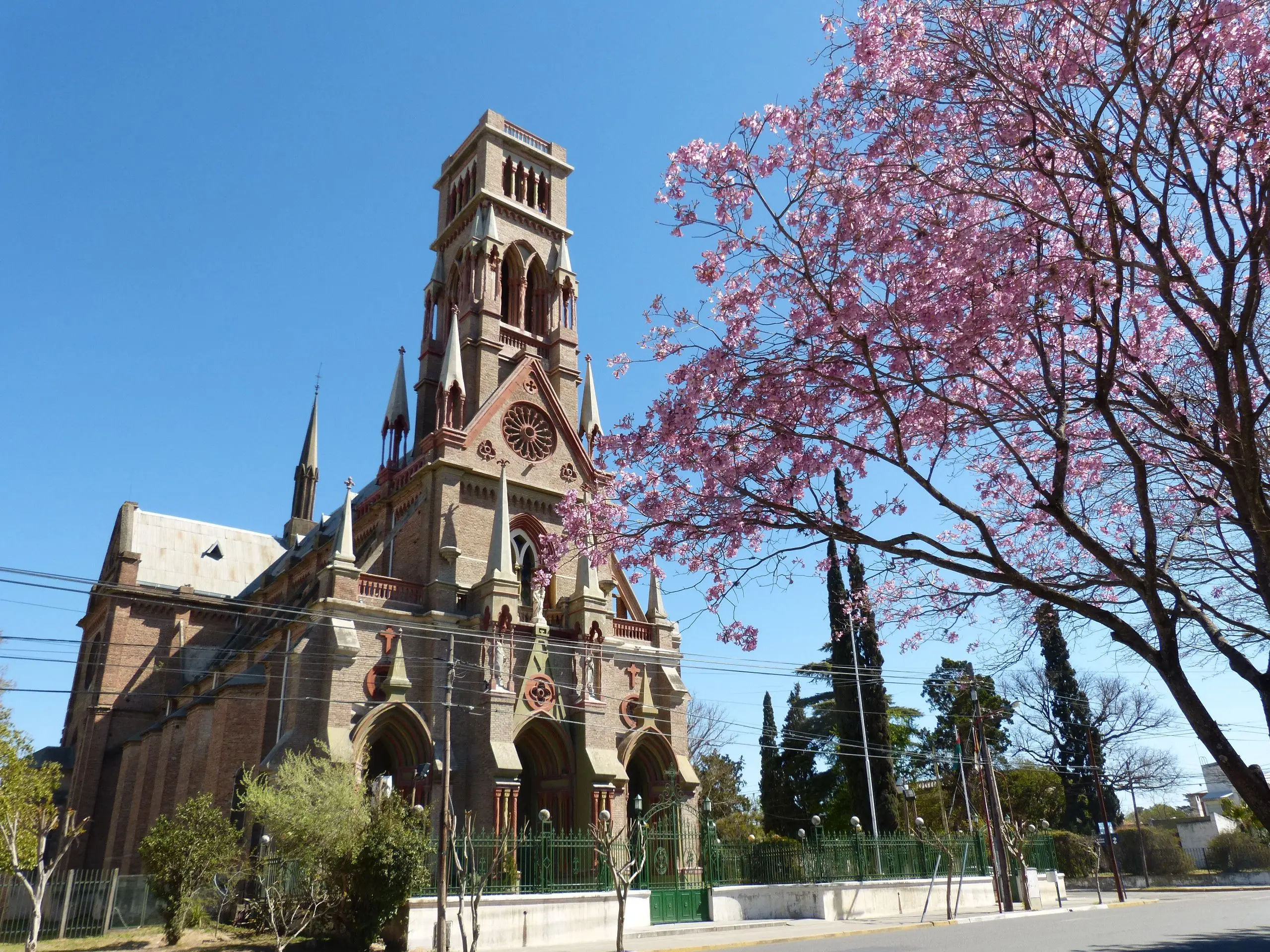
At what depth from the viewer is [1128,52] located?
6770 millimetres

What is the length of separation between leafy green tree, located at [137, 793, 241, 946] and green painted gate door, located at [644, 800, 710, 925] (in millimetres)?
9920

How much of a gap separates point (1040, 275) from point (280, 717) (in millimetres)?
24334

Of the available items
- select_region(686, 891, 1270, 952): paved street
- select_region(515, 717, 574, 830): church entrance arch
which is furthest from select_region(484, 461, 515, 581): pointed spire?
select_region(686, 891, 1270, 952): paved street

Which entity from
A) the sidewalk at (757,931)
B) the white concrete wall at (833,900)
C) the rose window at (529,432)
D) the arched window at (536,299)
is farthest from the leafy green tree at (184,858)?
the arched window at (536,299)

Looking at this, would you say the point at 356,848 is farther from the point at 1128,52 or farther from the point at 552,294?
the point at 552,294

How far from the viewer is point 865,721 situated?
40594 mm

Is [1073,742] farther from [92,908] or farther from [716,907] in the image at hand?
[92,908]

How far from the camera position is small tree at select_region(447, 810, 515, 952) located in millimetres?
16109

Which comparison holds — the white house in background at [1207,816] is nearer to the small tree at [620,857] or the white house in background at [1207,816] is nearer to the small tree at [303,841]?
the small tree at [620,857]

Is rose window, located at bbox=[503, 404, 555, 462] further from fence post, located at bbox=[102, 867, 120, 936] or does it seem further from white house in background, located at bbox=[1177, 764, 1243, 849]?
white house in background, located at bbox=[1177, 764, 1243, 849]

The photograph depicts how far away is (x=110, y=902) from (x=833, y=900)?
19212mm

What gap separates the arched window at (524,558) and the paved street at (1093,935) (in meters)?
15.5

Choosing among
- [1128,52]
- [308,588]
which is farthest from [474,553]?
[1128,52]

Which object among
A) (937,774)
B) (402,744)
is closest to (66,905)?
(402,744)
